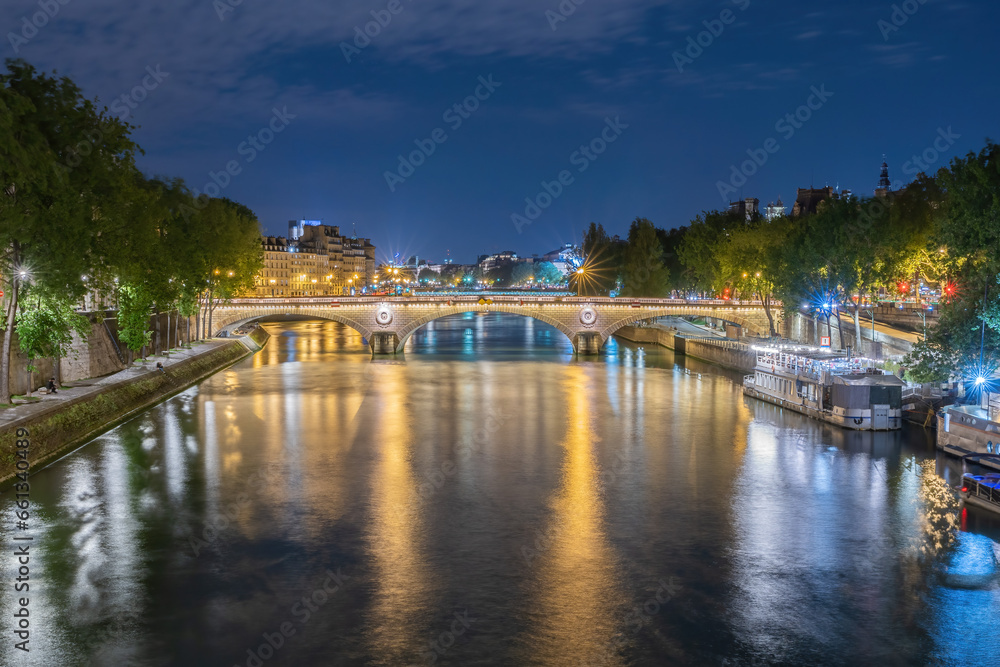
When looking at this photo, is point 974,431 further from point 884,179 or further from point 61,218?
point 884,179

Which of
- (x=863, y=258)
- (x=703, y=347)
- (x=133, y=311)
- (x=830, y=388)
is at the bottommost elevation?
(x=830, y=388)

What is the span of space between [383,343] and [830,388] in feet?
152

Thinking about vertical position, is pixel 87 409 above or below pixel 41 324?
below

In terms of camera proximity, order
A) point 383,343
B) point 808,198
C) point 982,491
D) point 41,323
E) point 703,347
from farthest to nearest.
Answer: point 808,198
point 383,343
point 703,347
point 41,323
point 982,491

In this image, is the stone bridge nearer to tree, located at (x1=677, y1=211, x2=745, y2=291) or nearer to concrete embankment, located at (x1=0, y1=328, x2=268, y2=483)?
tree, located at (x1=677, y1=211, x2=745, y2=291)

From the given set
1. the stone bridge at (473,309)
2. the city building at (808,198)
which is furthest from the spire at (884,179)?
the stone bridge at (473,309)

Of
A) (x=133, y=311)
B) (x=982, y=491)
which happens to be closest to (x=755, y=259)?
(x=133, y=311)

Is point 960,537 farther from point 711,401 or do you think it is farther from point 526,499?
point 711,401

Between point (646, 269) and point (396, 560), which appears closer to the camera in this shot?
point (396, 560)

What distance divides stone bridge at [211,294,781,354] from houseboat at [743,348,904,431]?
2892cm

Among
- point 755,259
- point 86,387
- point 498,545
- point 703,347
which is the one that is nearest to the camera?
point 498,545

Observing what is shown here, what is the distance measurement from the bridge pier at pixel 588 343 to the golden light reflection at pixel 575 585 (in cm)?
4963

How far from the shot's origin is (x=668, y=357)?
78438 millimetres

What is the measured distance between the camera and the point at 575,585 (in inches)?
813
